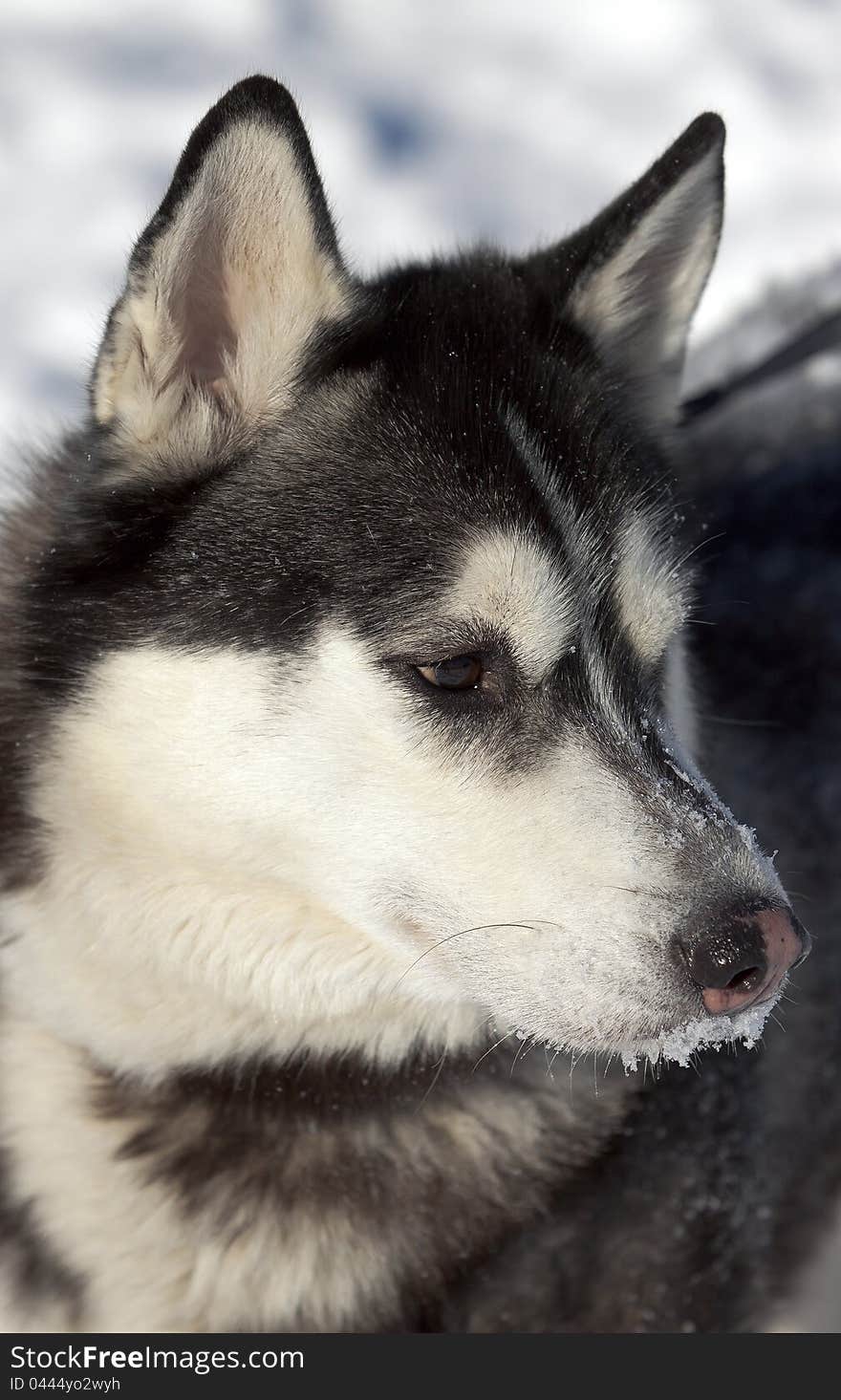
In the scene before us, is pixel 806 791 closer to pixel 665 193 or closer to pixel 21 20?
pixel 665 193

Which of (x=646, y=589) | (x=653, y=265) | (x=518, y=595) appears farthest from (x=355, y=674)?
(x=653, y=265)

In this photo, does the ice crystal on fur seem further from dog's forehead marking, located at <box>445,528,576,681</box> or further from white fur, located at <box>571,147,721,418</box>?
white fur, located at <box>571,147,721,418</box>

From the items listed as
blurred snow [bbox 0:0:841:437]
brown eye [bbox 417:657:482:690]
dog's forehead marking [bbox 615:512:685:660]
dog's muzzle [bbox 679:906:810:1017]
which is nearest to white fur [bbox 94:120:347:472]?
brown eye [bbox 417:657:482:690]

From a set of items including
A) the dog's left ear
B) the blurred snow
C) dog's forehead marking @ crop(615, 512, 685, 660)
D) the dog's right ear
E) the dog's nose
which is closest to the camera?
the dog's nose

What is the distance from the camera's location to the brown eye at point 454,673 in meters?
1.96

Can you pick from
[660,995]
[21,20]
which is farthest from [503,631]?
[21,20]

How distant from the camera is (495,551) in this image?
1.99 metres

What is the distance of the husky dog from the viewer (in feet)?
6.27

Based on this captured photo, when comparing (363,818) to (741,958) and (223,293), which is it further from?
(223,293)

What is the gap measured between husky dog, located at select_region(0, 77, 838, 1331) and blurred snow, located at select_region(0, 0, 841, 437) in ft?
14.8

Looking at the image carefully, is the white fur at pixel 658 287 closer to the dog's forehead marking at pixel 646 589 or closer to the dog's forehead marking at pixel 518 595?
the dog's forehead marking at pixel 646 589

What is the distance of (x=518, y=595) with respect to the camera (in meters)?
1.98

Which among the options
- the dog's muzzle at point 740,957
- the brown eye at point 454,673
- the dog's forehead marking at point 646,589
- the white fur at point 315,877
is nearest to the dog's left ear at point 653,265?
the dog's forehead marking at point 646,589

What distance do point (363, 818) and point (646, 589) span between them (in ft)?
2.32
